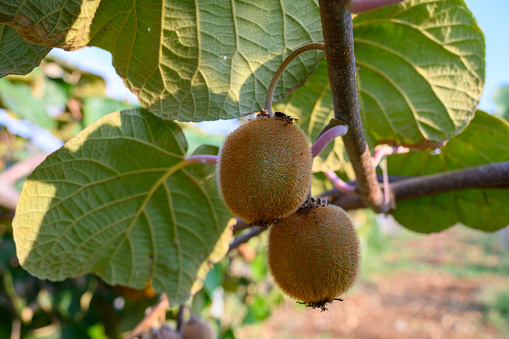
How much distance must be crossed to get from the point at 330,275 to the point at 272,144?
29 centimetres

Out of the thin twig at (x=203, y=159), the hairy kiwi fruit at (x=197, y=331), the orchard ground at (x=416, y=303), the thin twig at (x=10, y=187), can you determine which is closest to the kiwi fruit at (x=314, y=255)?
the thin twig at (x=203, y=159)

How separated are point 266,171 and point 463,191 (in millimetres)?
Result: 1154

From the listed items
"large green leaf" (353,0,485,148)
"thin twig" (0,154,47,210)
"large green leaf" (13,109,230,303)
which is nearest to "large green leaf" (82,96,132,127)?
"thin twig" (0,154,47,210)

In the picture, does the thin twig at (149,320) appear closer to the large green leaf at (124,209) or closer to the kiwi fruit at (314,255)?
the large green leaf at (124,209)

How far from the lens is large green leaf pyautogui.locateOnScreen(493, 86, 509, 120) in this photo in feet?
8.14

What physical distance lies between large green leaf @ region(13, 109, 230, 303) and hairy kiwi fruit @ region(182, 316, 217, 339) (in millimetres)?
420

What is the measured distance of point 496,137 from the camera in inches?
53.7

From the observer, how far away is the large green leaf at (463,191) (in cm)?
137

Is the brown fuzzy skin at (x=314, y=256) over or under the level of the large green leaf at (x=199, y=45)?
under

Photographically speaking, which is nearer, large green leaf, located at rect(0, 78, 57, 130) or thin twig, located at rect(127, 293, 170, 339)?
thin twig, located at rect(127, 293, 170, 339)

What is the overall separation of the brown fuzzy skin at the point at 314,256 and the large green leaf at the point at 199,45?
317 mm

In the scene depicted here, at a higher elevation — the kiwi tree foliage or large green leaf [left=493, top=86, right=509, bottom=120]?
the kiwi tree foliage

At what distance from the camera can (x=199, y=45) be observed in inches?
34.3

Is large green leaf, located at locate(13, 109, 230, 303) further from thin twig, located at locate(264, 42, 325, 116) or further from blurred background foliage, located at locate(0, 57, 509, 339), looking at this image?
blurred background foliage, located at locate(0, 57, 509, 339)
